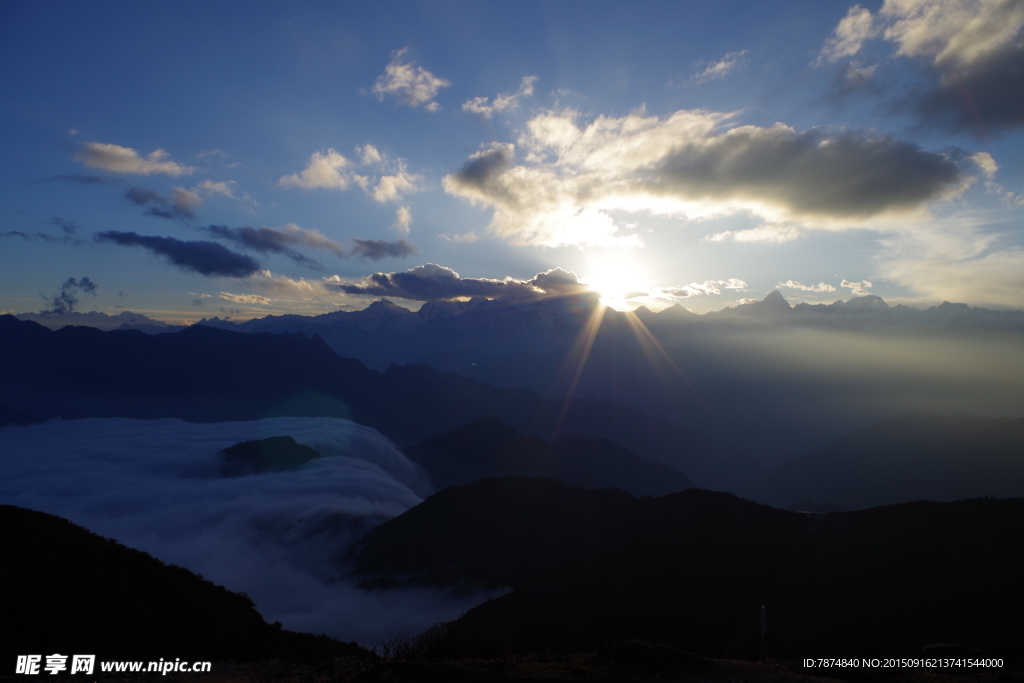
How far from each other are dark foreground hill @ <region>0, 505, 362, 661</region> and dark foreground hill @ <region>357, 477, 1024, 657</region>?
41.6ft

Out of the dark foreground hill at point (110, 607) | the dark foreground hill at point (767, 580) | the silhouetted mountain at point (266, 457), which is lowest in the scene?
the dark foreground hill at point (767, 580)

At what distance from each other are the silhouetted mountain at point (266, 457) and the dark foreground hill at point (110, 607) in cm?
16845

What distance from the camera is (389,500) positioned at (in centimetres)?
16175

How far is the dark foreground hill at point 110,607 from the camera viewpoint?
19.6m

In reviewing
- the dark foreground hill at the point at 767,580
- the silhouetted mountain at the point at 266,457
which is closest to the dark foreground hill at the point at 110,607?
the dark foreground hill at the point at 767,580

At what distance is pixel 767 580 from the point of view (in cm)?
5128

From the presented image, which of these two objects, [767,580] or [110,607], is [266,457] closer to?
[110,607]

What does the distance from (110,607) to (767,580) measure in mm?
58822

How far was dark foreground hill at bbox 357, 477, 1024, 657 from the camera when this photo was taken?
3597cm

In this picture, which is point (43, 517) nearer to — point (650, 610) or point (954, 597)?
point (650, 610)

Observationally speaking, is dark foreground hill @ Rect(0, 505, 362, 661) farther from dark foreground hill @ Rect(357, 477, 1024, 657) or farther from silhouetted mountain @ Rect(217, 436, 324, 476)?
silhouetted mountain @ Rect(217, 436, 324, 476)

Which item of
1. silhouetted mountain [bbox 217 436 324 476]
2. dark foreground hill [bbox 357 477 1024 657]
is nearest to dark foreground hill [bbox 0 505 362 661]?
dark foreground hill [bbox 357 477 1024 657]

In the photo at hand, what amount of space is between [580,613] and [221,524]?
127m

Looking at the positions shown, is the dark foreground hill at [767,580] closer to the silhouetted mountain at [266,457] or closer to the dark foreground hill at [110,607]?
the dark foreground hill at [110,607]
